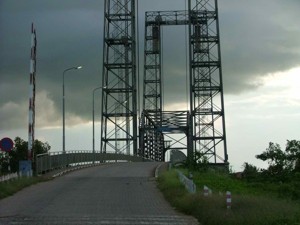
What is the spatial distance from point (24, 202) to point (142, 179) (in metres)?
11.8

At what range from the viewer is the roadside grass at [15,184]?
2484 centimetres

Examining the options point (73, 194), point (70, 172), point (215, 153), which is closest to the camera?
point (73, 194)

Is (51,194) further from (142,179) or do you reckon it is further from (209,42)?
(209,42)

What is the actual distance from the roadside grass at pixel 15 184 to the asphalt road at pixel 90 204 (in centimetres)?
37

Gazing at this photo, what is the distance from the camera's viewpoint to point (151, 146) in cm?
9919

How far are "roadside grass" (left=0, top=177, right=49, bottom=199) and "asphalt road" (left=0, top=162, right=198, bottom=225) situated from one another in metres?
0.37

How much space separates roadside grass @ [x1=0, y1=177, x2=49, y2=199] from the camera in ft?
81.5

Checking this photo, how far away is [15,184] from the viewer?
Answer: 2750 cm

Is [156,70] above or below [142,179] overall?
above

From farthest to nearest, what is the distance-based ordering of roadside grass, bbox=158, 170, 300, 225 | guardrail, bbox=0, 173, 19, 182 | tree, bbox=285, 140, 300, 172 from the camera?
tree, bbox=285, 140, 300, 172 < guardrail, bbox=0, 173, 19, 182 < roadside grass, bbox=158, 170, 300, 225

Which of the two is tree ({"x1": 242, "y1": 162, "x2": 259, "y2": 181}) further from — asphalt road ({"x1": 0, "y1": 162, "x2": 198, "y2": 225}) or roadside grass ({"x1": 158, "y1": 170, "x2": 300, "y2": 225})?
roadside grass ({"x1": 158, "y1": 170, "x2": 300, "y2": 225})

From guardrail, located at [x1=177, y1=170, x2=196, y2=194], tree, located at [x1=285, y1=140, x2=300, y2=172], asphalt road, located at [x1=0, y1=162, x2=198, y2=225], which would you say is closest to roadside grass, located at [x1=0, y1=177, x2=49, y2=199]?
asphalt road, located at [x1=0, y1=162, x2=198, y2=225]

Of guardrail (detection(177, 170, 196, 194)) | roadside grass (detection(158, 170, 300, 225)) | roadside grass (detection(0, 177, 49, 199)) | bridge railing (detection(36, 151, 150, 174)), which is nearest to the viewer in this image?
roadside grass (detection(158, 170, 300, 225))

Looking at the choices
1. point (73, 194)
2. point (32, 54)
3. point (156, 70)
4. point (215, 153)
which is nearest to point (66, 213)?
point (73, 194)
